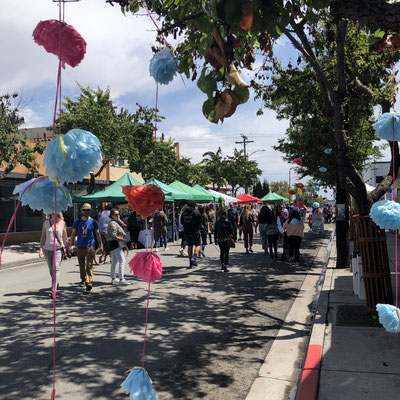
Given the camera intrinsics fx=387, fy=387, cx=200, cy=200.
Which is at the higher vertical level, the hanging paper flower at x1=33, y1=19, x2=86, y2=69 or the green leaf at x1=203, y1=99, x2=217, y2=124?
the hanging paper flower at x1=33, y1=19, x2=86, y2=69

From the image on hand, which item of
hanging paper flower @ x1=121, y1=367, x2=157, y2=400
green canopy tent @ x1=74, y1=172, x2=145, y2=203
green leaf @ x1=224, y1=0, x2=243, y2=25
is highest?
green canopy tent @ x1=74, y1=172, x2=145, y2=203

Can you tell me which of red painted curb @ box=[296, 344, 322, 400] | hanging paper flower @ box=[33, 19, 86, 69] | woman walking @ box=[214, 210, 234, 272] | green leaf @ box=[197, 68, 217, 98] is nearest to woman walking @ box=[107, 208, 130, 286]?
woman walking @ box=[214, 210, 234, 272]

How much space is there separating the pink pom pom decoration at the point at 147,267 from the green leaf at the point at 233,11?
141 centimetres

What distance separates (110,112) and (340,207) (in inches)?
536

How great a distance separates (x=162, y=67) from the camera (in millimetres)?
2410

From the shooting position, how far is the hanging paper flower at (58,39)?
1763 mm

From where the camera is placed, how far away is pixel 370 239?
5.93 m

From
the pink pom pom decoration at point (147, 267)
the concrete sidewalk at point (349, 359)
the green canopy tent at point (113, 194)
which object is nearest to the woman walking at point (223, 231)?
the concrete sidewalk at point (349, 359)

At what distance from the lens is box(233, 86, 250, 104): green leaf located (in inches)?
81.1

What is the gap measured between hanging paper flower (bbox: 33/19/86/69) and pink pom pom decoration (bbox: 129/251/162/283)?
1.23 metres

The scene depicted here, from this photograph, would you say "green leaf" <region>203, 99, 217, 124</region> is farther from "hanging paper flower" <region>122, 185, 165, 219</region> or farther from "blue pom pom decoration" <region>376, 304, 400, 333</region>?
"blue pom pom decoration" <region>376, 304, 400, 333</region>

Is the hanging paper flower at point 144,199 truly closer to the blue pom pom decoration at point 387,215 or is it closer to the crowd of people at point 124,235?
the blue pom pom decoration at point 387,215

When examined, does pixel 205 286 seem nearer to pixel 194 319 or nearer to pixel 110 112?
pixel 194 319

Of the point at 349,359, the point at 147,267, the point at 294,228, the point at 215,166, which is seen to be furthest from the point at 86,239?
the point at 215,166
